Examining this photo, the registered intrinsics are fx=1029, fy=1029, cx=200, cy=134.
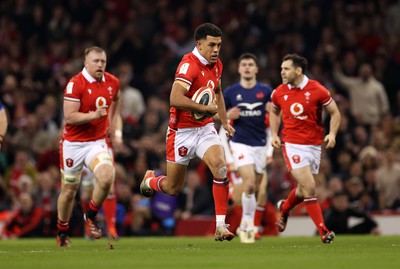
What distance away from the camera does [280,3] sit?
25.6 meters

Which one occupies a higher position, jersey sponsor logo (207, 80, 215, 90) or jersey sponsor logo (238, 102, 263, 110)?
jersey sponsor logo (207, 80, 215, 90)

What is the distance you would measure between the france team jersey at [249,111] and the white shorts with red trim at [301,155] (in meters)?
1.73

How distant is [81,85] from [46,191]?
6534 mm

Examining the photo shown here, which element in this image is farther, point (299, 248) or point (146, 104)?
point (146, 104)

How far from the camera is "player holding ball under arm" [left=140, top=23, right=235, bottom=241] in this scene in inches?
511

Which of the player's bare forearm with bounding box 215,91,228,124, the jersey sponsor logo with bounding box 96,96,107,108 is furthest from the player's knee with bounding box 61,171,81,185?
the player's bare forearm with bounding box 215,91,228,124

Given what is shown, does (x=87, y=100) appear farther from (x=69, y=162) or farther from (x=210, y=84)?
(x=210, y=84)

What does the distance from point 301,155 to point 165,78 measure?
10.7 meters

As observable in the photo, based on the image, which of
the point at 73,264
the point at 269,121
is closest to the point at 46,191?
the point at 269,121

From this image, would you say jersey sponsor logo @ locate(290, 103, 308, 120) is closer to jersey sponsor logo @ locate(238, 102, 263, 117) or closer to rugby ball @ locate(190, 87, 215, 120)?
jersey sponsor logo @ locate(238, 102, 263, 117)

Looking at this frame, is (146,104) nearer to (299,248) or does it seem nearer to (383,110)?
(383,110)

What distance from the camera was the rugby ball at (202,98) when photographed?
13.1 meters

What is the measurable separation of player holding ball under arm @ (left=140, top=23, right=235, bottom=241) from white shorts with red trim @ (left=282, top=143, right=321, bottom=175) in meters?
1.60

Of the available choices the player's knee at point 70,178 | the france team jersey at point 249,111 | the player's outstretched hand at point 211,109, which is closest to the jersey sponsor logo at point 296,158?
the france team jersey at point 249,111
